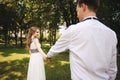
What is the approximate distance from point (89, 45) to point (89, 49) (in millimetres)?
45

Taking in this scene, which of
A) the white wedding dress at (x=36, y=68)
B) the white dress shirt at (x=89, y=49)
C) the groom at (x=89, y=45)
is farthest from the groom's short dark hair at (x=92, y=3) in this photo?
the white wedding dress at (x=36, y=68)

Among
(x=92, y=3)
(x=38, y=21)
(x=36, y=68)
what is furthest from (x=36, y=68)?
(x=38, y=21)

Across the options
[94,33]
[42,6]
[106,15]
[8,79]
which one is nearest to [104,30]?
[94,33]

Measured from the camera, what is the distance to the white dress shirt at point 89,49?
10.2 ft

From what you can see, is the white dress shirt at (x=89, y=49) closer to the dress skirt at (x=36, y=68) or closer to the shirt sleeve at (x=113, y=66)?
the shirt sleeve at (x=113, y=66)

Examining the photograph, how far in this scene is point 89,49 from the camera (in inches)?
123

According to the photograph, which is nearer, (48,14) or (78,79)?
(78,79)

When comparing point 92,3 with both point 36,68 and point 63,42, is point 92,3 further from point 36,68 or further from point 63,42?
point 36,68

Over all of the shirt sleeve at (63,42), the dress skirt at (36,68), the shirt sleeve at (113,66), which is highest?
the shirt sleeve at (63,42)

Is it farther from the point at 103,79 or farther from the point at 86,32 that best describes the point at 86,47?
the point at 103,79

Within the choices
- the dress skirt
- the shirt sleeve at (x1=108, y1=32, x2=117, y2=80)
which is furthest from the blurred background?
the shirt sleeve at (x1=108, y1=32, x2=117, y2=80)

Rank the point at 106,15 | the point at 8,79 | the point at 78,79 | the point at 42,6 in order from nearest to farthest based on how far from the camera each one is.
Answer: the point at 78,79 < the point at 8,79 < the point at 106,15 < the point at 42,6

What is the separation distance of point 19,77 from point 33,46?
12.8 ft

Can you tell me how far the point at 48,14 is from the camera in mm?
34031
